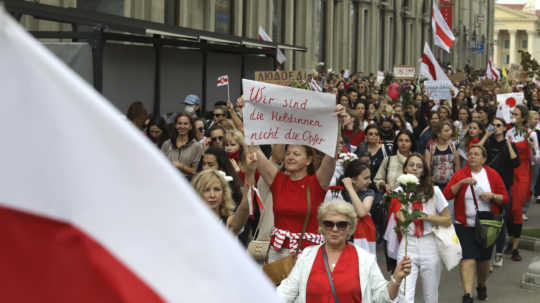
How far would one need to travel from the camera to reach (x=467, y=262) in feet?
29.5

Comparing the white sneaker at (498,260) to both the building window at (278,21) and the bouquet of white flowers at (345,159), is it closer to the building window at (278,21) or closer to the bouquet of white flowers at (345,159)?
the bouquet of white flowers at (345,159)

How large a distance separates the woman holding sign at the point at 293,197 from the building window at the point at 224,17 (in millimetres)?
24746

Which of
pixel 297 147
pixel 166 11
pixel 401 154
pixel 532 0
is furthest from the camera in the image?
pixel 532 0

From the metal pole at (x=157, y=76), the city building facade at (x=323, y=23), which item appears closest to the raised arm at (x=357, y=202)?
the metal pole at (x=157, y=76)

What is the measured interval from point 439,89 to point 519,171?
803 cm

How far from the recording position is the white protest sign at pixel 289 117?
6.27 m

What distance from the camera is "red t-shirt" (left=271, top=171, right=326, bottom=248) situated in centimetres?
585

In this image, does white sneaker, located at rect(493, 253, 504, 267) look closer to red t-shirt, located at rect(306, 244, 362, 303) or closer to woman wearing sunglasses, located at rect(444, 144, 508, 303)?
woman wearing sunglasses, located at rect(444, 144, 508, 303)

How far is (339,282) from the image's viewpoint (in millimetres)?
4859

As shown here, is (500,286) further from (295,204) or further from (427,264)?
(295,204)

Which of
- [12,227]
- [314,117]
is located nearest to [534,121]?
[314,117]

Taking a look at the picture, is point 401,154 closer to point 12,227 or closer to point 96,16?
point 96,16

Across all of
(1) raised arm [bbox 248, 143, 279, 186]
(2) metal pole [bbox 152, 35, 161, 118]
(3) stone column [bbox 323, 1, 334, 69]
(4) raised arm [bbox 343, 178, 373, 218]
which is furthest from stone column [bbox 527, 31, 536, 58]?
(1) raised arm [bbox 248, 143, 279, 186]

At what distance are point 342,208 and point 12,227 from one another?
3503mm
